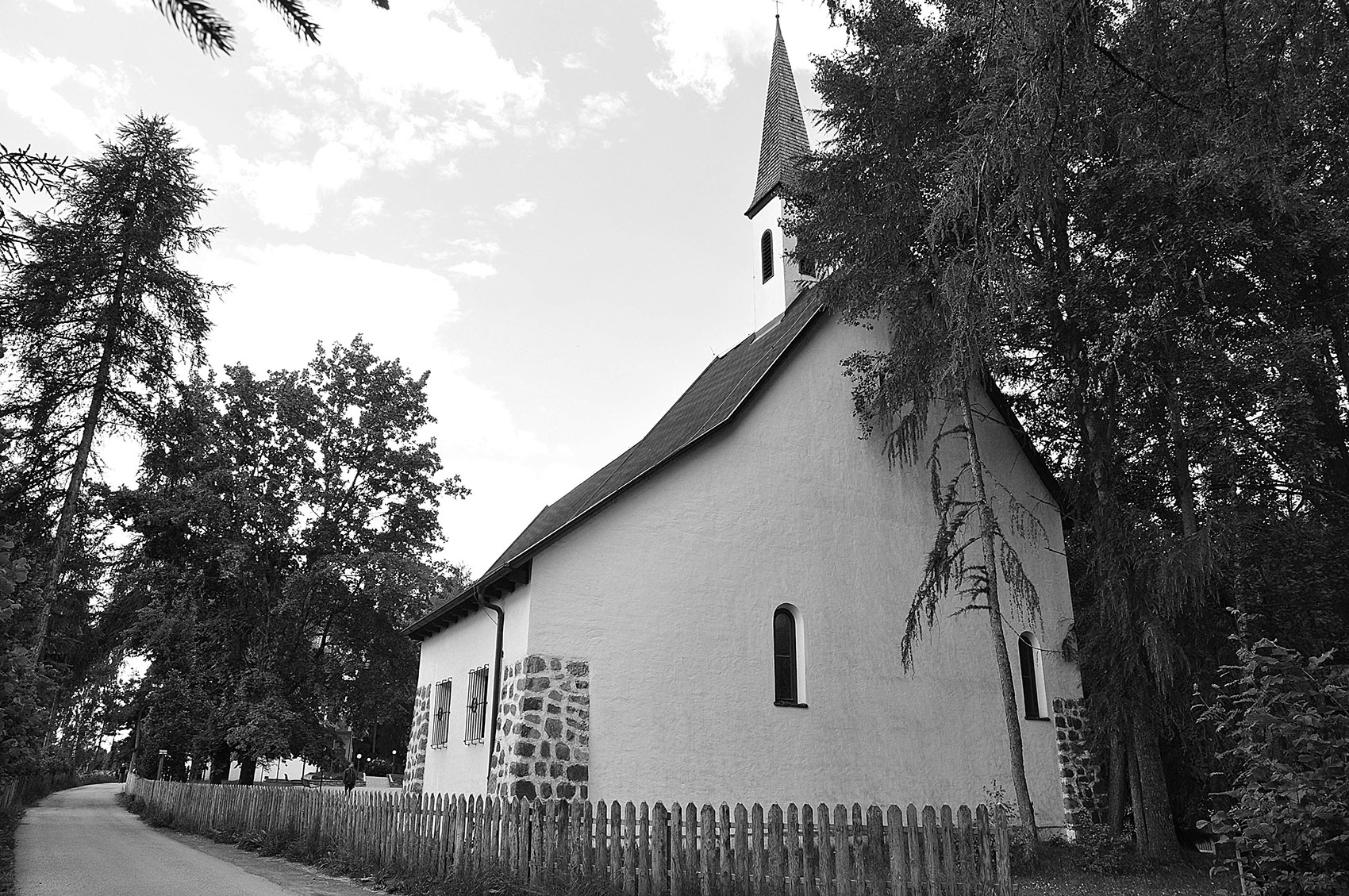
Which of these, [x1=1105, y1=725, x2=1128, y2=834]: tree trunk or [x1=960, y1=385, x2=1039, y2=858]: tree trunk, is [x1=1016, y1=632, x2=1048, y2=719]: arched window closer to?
[x1=1105, y1=725, x2=1128, y2=834]: tree trunk

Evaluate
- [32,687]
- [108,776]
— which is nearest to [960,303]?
[32,687]

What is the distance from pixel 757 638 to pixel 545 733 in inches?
129

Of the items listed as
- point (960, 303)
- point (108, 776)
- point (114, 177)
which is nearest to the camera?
point (960, 303)

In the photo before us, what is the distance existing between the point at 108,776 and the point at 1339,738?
9384 cm

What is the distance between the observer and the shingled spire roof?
18.9 m

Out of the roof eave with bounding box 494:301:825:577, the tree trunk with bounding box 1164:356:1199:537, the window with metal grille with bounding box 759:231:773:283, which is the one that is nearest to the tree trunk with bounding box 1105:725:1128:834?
the tree trunk with bounding box 1164:356:1199:537

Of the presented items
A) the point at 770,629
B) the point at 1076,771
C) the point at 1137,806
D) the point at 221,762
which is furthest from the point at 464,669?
the point at 221,762

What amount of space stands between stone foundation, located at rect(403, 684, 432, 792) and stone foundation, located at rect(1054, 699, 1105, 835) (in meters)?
10.5

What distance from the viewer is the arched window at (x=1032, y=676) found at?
14.5m

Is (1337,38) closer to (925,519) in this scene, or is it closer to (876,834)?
(876,834)

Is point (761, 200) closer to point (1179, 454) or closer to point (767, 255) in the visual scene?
point (767, 255)

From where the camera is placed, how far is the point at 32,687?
394 inches

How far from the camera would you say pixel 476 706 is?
13.1 meters

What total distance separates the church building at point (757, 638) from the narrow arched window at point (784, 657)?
3cm
